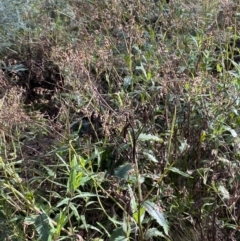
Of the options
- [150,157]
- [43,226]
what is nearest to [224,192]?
[150,157]

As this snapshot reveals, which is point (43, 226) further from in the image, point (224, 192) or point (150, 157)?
point (224, 192)

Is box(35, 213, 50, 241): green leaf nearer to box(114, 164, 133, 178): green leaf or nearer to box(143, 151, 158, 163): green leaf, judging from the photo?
box(114, 164, 133, 178): green leaf

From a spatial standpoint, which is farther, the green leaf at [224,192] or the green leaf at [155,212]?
the green leaf at [224,192]

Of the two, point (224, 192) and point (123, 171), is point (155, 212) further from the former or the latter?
point (224, 192)

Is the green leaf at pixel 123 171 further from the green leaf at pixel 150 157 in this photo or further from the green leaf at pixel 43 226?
the green leaf at pixel 43 226

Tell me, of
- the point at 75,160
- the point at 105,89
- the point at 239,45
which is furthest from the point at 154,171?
the point at 239,45

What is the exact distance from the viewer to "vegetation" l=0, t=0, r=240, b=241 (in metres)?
2.62

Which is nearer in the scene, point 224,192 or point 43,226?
point 43,226

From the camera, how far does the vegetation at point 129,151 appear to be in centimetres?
262

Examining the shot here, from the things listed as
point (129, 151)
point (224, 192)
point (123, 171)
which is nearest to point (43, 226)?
point (123, 171)

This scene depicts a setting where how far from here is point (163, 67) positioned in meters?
3.15

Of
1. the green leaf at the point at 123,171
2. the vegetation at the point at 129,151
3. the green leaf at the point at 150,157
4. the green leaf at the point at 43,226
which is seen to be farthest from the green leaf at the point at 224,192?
the green leaf at the point at 43,226

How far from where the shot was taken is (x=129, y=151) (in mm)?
2793

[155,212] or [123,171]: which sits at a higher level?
[123,171]
